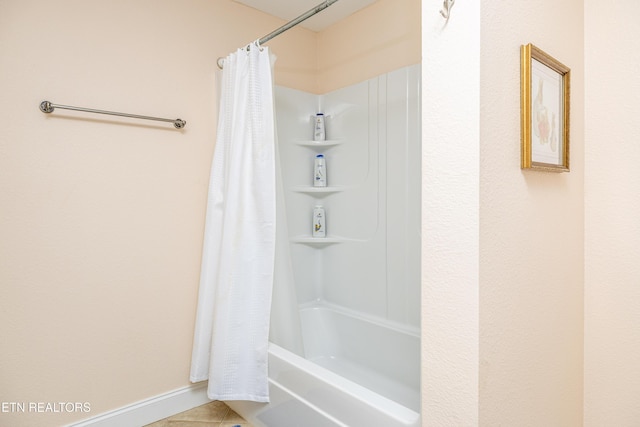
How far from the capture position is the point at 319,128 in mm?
2582

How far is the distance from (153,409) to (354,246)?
148 cm

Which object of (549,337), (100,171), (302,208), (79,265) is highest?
(100,171)

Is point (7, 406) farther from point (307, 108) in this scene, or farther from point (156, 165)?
point (307, 108)

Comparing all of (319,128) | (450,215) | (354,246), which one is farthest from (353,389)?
(319,128)

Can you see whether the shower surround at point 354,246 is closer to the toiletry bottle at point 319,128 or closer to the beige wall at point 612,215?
the toiletry bottle at point 319,128

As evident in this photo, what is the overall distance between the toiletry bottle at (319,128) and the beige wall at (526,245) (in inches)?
60.8

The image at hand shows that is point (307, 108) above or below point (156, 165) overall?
above

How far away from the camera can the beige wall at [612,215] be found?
1.28 m

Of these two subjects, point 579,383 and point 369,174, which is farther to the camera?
point 369,174

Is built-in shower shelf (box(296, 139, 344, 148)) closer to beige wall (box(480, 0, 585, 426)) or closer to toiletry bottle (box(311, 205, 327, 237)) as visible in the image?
toiletry bottle (box(311, 205, 327, 237))

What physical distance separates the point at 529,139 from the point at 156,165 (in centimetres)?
173

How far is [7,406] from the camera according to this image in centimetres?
157

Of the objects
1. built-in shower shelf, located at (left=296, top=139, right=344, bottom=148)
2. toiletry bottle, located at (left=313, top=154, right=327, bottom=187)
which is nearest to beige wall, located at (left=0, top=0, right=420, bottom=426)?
built-in shower shelf, located at (left=296, top=139, right=344, bottom=148)

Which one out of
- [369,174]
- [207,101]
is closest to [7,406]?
[207,101]
